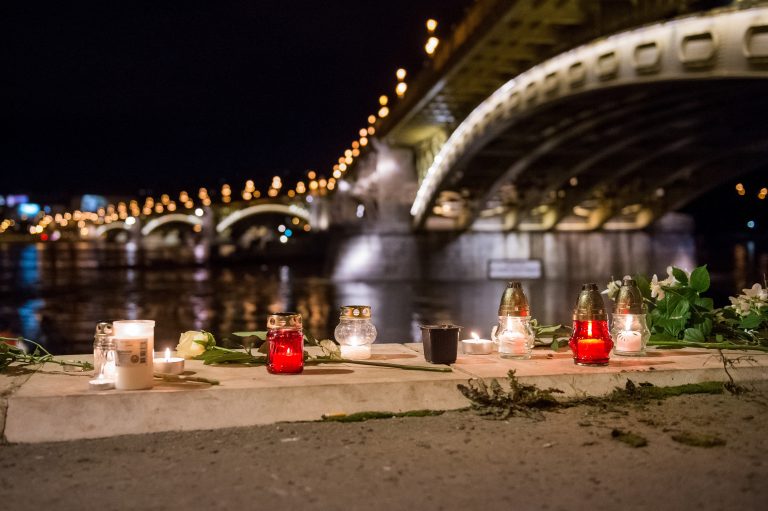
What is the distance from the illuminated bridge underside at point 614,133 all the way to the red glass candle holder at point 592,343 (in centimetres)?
720

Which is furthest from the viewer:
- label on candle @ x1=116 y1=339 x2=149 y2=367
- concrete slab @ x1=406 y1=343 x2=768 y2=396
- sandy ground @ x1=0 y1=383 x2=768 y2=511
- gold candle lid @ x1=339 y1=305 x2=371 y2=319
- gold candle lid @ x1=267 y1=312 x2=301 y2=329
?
gold candle lid @ x1=339 y1=305 x2=371 y2=319

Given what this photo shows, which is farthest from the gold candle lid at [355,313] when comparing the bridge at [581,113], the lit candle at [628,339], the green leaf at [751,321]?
the bridge at [581,113]

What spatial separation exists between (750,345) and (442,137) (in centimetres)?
2268

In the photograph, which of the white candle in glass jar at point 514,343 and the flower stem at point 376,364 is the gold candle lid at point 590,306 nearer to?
the white candle in glass jar at point 514,343

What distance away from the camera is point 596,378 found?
4117 millimetres

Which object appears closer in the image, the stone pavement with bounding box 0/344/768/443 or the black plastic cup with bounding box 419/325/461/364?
the stone pavement with bounding box 0/344/768/443

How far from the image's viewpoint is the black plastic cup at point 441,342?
431 centimetres

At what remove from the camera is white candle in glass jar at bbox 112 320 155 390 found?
3598 mm

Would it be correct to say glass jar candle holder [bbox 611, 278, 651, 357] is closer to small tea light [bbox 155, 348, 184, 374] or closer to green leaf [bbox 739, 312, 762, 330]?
green leaf [bbox 739, 312, 762, 330]

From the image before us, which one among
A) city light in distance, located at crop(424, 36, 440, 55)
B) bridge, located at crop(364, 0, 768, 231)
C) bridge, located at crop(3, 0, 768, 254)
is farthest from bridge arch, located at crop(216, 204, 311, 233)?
city light in distance, located at crop(424, 36, 440, 55)

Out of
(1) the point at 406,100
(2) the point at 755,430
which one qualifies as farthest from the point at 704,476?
(1) the point at 406,100

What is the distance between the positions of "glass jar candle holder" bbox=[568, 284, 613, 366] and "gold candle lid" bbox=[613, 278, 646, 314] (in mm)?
437

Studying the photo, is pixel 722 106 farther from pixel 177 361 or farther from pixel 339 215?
pixel 339 215

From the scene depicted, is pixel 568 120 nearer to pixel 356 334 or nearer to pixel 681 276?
pixel 681 276
